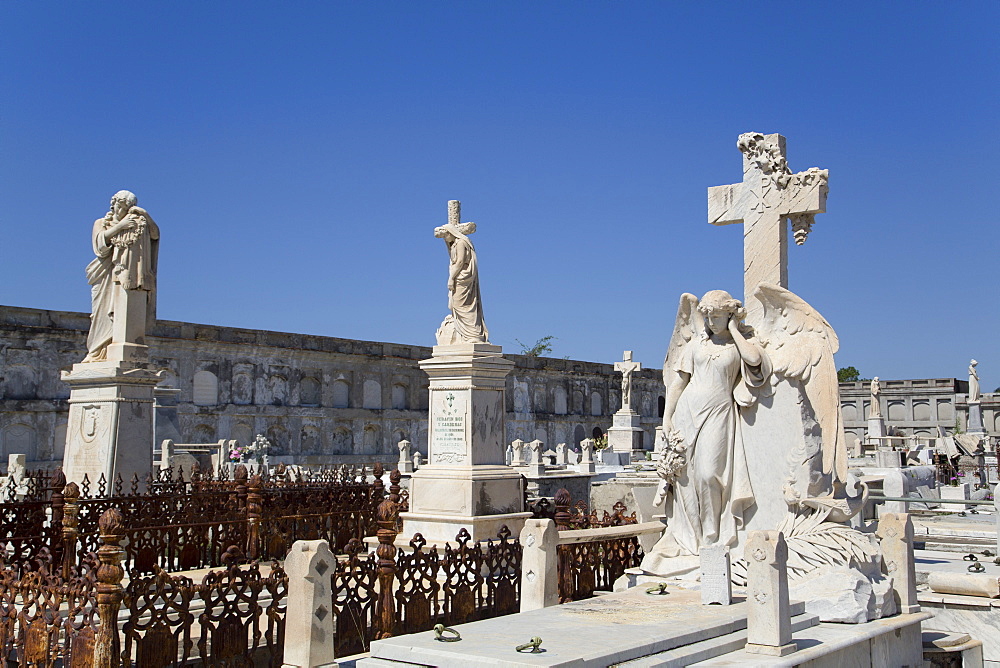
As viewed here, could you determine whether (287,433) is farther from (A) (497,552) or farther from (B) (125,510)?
(A) (497,552)

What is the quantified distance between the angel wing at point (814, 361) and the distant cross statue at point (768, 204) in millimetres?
1518

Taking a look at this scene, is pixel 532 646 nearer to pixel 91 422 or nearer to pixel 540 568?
pixel 540 568

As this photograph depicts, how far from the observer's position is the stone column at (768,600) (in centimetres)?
528

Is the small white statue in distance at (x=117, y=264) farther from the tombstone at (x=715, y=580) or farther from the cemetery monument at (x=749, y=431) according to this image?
the tombstone at (x=715, y=580)

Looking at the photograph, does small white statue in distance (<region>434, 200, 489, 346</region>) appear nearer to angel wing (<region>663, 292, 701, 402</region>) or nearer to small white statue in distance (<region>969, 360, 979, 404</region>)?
angel wing (<region>663, 292, 701, 402</region>)

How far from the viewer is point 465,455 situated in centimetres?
1159

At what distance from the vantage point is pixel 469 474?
11.4 metres

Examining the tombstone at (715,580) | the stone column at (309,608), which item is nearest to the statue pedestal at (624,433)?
the tombstone at (715,580)

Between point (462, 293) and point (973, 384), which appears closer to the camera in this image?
point (462, 293)

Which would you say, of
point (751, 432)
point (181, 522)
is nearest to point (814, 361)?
point (751, 432)

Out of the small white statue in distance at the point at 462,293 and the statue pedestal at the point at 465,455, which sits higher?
the small white statue in distance at the point at 462,293

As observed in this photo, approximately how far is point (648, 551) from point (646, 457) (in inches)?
1122

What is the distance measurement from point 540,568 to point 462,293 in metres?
5.61

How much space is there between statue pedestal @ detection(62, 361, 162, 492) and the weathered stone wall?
702 inches
